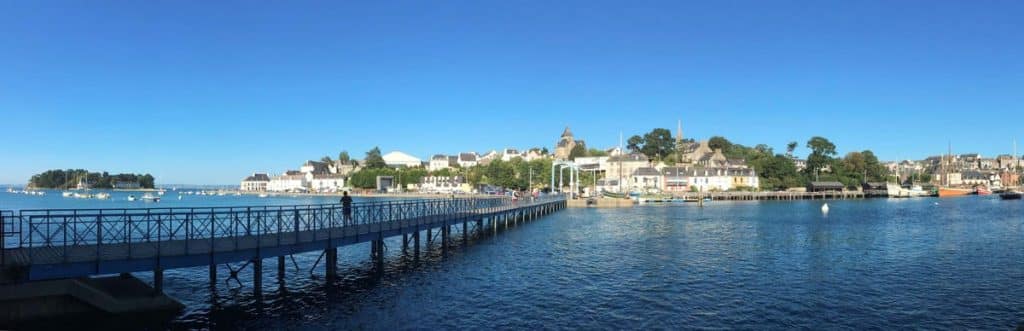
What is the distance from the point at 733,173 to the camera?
168125mm

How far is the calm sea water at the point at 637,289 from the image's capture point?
22.1m

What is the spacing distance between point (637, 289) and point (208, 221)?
22.9 m

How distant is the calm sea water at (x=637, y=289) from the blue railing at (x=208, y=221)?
247 centimetres

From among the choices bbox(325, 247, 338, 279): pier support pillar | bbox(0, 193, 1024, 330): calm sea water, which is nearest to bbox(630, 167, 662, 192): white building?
bbox(0, 193, 1024, 330): calm sea water

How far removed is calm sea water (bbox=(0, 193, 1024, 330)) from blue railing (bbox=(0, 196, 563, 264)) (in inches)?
97.1

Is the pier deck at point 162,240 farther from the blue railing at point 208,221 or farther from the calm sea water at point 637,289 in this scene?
the calm sea water at point 637,289

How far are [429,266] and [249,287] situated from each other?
10.3 metres

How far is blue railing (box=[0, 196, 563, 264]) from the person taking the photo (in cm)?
2048

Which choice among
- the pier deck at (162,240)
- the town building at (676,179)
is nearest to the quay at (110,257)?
the pier deck at (162,240)

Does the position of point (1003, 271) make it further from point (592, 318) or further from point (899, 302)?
point (592, 318)

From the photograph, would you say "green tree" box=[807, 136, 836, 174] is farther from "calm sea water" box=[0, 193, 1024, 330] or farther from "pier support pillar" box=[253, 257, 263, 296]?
"pier support pillar" box=[253, 257, 263, 296]

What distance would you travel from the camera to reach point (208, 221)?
35031 millimetres

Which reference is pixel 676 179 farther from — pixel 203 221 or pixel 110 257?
pixel 110 257

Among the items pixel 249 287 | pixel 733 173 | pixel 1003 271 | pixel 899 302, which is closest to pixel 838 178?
pixel 733 173
